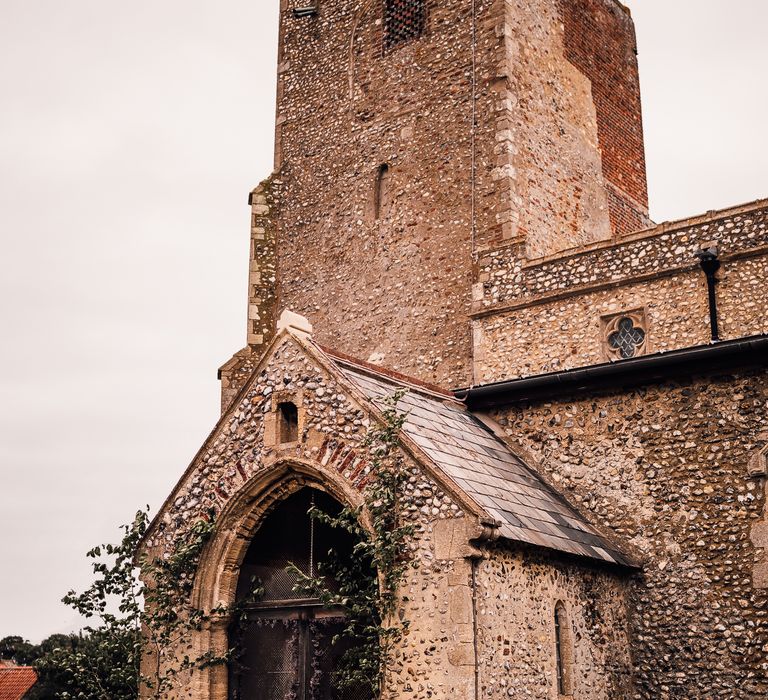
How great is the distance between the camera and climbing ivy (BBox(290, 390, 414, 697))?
429 inches

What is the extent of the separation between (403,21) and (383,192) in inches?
135

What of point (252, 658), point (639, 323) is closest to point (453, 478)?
→ point (252, 658)

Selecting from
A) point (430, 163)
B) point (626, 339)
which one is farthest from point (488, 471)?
point (430, 163)

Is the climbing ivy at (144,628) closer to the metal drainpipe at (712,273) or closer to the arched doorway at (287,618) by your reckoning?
the arched doorway at (287,618)

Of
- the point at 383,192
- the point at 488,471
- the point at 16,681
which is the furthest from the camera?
the point at 16,681

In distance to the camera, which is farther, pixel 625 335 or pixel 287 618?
pixel 625 335

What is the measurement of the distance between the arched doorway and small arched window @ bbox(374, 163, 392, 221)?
26.7 ft

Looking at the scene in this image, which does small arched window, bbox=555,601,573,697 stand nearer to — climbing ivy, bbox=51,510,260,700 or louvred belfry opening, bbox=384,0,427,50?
climbing ivy, bbox=51,510,260,700

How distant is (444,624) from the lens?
1050 centimetres

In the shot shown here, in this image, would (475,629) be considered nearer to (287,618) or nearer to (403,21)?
(287,618)

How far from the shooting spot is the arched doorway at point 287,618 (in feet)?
39.9

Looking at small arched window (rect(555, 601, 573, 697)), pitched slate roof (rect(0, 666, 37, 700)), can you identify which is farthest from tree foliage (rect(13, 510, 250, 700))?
pitched slate roof (rect(0, 666, 37, 700))

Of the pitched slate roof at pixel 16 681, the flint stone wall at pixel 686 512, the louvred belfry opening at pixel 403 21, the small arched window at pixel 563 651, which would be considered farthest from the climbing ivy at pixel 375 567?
the pitched slate roof at pixel 16 681

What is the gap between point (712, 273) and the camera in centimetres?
1444
